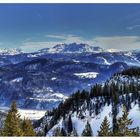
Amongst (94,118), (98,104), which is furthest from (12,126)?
(98,104)

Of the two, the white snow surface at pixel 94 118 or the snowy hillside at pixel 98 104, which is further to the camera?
the snowy hillside at pixel 98 104

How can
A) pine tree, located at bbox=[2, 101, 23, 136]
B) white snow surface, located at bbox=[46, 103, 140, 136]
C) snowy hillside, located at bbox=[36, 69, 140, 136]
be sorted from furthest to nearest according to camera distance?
snowy hillside, located at bbox=[36, 69, 140, 136]
white snow surface, located at bbox=[46, 103, 140, 136]
pine tree, located at bbox=[2, 101, 23, 136]

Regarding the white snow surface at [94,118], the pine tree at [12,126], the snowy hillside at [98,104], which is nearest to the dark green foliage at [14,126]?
the pine tree at [12,126]

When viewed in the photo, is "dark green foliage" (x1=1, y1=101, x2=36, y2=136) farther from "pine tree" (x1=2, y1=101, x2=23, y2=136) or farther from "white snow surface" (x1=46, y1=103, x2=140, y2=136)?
"white snow surface" (x1=46, y1=103, x2=140, y2=136)

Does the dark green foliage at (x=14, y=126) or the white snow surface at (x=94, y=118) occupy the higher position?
the white snow surface at (x=94, y=118)

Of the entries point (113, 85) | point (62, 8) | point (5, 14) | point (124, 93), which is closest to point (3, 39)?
point (5, 14)

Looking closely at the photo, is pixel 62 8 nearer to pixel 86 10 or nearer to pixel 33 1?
pixel 86 10

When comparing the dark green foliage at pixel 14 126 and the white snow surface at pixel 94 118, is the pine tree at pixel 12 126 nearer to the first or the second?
the dark green foliage at pixel 14 126

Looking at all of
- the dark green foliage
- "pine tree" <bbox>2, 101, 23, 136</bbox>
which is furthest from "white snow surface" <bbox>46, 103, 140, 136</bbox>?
"pine tree" <bbox>2, 101, 23, 136</bbox>

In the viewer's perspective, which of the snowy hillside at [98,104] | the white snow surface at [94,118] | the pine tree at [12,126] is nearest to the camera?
the pine tree at [12,126]

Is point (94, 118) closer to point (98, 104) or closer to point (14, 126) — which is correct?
point (98, 104)

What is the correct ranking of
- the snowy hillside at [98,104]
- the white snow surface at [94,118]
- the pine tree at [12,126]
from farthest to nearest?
the snowy hillside at [98,104]
the white snow surface at [94,118]
the pine tree at [12,126]
